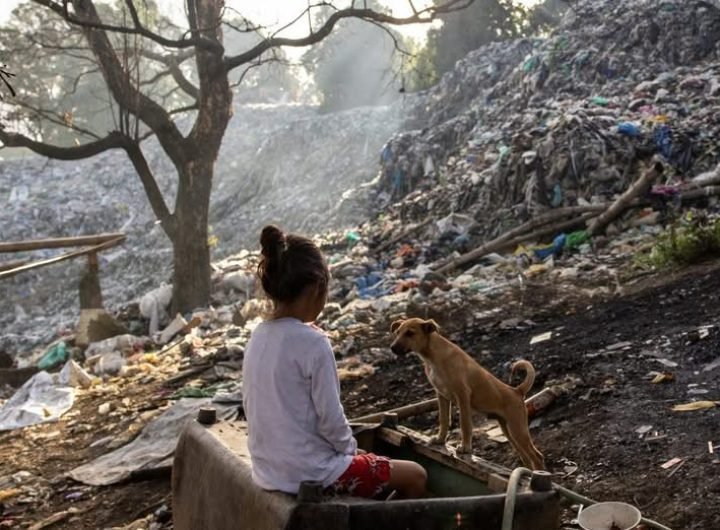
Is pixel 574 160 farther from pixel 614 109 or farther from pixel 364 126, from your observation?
pixel 364 126

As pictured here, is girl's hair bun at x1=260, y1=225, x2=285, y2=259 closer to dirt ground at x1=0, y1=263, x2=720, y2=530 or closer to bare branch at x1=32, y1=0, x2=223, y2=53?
dirt ground at x1=0, y1=263, x2=720, y2=530

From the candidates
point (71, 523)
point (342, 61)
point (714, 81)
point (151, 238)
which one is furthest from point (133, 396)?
point (342, 61)

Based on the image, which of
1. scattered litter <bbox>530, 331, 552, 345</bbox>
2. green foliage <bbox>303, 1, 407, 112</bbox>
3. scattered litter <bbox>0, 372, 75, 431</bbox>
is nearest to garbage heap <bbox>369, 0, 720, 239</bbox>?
scattered litter <bbox>530, 331, 552, 345</bbox>

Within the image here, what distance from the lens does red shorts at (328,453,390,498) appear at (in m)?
2.41

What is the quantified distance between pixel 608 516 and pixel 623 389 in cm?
189

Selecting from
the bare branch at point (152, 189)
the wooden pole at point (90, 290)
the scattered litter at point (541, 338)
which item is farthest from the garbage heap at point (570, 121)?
the wooden pole at point (90, 290)

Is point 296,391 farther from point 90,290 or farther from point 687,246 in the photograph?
point 90,290

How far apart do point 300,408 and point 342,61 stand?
28962mm

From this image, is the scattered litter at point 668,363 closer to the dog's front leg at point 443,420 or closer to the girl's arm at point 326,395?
the dog's front leg at point 443,420

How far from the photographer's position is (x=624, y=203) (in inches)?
352

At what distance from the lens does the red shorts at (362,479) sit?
2.41m

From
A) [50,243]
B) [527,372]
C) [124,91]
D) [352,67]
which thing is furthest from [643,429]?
[352,67]

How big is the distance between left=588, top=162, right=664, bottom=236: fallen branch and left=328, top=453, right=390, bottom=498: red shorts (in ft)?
22.8

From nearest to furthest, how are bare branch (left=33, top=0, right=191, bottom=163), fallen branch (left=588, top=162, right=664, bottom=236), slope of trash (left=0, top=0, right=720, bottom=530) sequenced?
1. slope of trash (left=0, top=0, right=720, bottom=530)
2. fallen branch (left=588, top=162, right=664, bottom=236)
3. bare branch (left=33, top=0, right=191, bottom=163)
